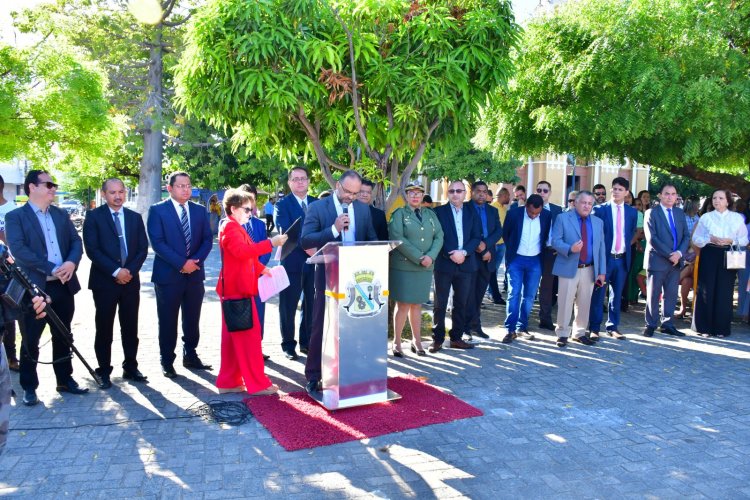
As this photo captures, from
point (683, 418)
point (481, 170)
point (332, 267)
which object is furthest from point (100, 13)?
point (481, 170)

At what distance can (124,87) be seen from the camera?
19.2 meters

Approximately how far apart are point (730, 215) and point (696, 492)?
6.18 meters

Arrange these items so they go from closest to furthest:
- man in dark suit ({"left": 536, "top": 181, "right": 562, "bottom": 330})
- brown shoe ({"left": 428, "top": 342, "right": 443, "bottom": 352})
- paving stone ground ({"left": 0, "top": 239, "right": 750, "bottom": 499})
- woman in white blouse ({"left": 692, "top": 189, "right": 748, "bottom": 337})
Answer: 1. paving stone ground ({"left": 0, "top": 239, "right": 750, "bottom": 499})
2. brown shoe ({"left": 428, "top": 342, "right": 443, "bottom": 352})
3. woman in white blouse ({"left": 692, "top": 189, "right": 748, "bottom": 337})
4. man in dark suit ({"left": 536, "top": 181, "right": 562, "bottom": 330})

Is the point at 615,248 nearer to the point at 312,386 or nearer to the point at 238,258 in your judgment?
the point at 312,386

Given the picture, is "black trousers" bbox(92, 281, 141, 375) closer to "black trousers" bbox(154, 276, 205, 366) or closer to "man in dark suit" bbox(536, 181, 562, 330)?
"black trousers" bbox(154, 276, 205, 366)

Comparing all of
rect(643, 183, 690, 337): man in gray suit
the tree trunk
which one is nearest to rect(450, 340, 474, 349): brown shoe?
rect(643, 183, 690, 337): man in gray suit

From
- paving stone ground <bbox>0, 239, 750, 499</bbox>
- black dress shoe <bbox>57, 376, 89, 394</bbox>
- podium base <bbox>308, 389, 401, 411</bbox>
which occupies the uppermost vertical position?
podium base <bbox>308, 389, 401, 411</bbox>

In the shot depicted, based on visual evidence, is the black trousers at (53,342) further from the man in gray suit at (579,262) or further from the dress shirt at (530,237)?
the man in gray suit at (579,262)

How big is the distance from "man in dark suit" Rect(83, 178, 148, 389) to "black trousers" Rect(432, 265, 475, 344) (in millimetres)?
3581

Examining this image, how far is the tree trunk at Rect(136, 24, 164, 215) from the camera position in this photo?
1859 cm

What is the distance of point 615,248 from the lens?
27.9 ft

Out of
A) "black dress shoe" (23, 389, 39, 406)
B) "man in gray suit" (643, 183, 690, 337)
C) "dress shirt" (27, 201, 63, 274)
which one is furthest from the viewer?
"man in gray suit" (643, 183, 690, 337)

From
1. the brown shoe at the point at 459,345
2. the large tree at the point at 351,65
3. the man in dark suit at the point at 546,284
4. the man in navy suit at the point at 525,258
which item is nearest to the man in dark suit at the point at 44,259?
the large tree at the point at 351,65

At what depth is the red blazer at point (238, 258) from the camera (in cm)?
555
